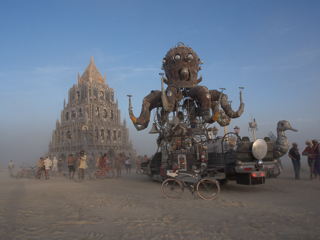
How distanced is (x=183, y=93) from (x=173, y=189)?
857cm

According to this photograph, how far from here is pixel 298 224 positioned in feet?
14.0

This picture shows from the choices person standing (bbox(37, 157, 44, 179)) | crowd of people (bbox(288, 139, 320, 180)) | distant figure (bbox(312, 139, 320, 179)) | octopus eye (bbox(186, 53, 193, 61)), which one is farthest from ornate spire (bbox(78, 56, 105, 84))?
distant figure (bbox(312, 139, 320, 179))

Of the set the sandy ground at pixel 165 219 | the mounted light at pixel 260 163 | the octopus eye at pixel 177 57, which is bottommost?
the sandy ground at pixel 165 219

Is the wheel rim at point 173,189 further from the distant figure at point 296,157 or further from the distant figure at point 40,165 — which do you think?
the distant figure at point 40,165

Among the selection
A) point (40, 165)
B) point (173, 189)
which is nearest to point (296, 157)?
point (173, 189)

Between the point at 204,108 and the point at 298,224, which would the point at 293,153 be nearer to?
the point at 204,108

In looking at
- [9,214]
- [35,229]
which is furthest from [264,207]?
[9,214]

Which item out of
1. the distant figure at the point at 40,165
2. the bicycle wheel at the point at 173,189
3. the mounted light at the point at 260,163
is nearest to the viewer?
the bicycle wheel at the point at 173,189

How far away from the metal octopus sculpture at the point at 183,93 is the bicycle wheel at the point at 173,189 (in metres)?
6.25

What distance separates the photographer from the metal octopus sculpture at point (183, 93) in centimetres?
1352

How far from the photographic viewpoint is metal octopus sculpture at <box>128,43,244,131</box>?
44.4 ft

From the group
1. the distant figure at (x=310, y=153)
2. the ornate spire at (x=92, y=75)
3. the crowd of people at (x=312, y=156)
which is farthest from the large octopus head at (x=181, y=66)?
the ornate spire at (x=92, y=75)

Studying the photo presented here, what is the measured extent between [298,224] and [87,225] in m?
4.04

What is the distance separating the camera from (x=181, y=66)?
14.5m
